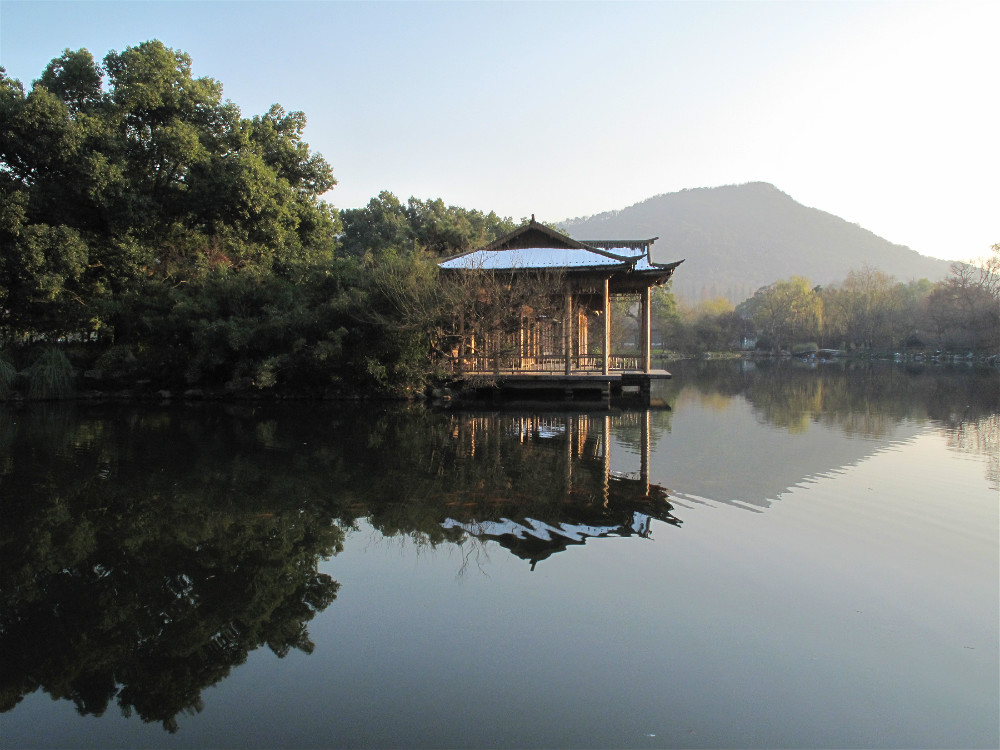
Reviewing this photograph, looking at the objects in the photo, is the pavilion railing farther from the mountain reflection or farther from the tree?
the tree

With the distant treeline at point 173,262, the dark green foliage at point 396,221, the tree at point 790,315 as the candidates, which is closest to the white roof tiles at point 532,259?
the distant treeline at point 173,262

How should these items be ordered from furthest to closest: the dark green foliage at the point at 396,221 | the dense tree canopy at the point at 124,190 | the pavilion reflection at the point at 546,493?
the dark green foliage at the point at 396,221
the dense tree canopy at the point at 124,190
the pavilion reflection at the point at 546,493

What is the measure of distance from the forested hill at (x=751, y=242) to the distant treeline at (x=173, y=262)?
5039 inches

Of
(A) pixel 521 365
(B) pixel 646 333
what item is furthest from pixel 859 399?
(A) pixel 521 365

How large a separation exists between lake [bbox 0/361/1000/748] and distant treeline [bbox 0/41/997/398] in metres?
8.94

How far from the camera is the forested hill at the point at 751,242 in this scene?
157 meters

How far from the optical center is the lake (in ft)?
11.1

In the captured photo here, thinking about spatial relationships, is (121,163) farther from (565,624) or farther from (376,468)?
(565,624)

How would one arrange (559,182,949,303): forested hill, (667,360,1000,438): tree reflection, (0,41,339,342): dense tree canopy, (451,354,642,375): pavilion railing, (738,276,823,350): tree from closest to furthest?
(667,360,1000,438): tree reflection < (0,41,339,342): dense tree canopy < (451,354,642,375): pavilion railing < (738,276,823,350): tree < (559,182,949,303): forested hill

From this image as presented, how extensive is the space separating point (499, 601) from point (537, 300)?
14.1 metres

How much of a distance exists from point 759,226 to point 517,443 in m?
187

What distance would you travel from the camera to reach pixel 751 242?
173 m

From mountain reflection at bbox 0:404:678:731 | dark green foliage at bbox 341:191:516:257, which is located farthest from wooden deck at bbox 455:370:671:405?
dark green foliage at bbox 341:191:516:257

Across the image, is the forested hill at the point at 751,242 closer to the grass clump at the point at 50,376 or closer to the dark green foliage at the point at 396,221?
the dark green foliage at the point at 396,221
